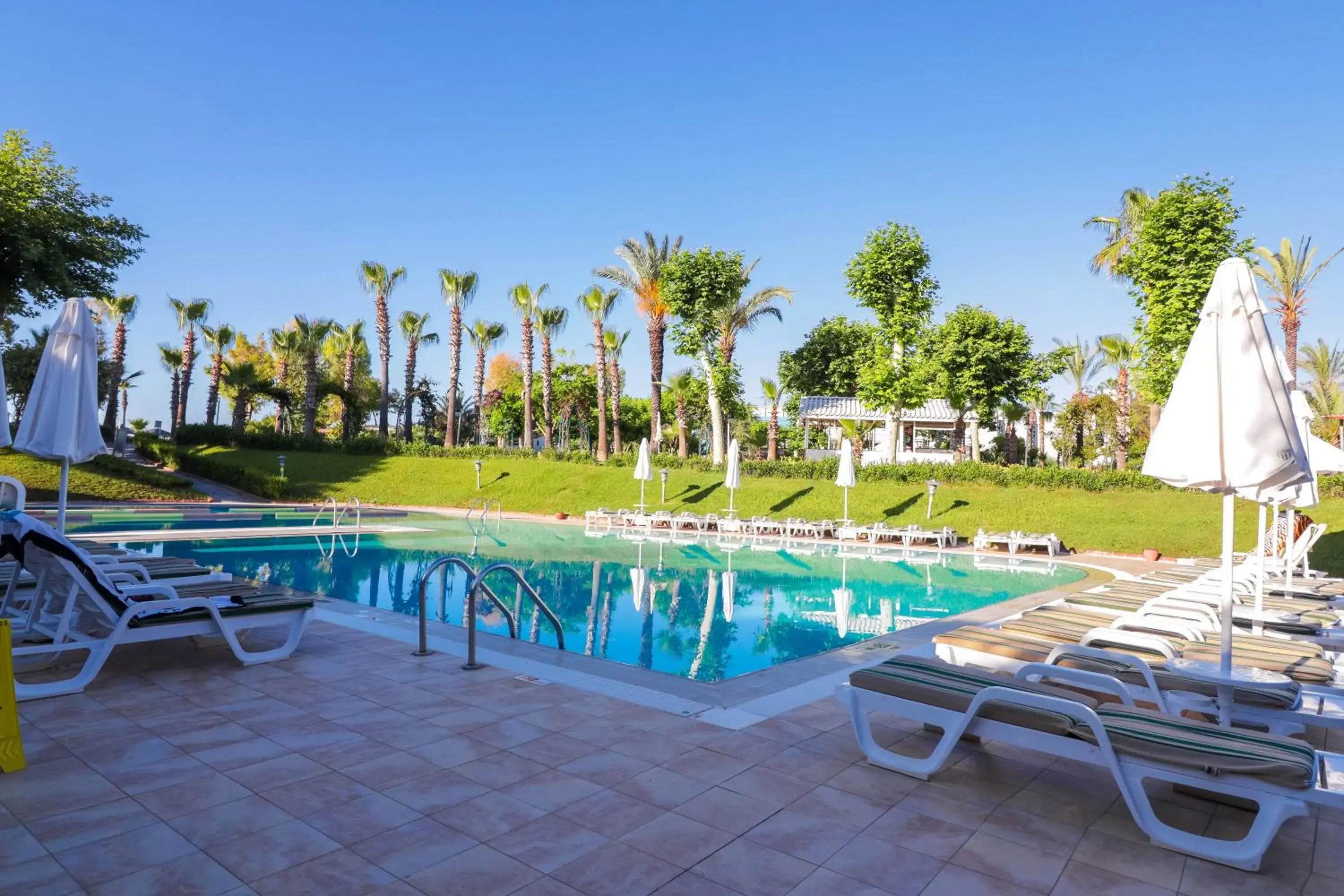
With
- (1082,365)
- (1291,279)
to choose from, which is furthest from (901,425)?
(1082,365)

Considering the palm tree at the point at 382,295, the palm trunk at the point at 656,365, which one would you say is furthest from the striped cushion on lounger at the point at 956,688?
the palm tree at the point at 382,295

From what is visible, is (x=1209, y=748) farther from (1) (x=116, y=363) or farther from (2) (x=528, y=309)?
(1) (x=116, y=363)

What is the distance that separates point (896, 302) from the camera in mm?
25031

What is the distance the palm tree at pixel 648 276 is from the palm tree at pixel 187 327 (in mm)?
22950

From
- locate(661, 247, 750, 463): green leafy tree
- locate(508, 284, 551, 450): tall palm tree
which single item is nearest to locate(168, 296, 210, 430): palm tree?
locate(508, 284, 551, 450): tall palm tree

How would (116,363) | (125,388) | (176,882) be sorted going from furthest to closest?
1. (125,388)
2. (116,363)
3. (176,882)

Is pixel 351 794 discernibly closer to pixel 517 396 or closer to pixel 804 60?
pixel 804 60

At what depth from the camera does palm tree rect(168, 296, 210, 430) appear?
130 ft

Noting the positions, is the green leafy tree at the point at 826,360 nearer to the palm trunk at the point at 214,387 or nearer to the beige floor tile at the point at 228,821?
the palm trunk at the point at 214,387

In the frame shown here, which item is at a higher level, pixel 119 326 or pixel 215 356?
pixel 119 326

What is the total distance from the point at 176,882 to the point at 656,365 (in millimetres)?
29348

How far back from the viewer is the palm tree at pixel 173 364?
43.4 m

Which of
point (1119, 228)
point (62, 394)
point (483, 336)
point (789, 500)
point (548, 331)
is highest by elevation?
point (1119, 228)

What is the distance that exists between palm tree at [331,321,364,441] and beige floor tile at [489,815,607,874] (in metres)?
33.5
